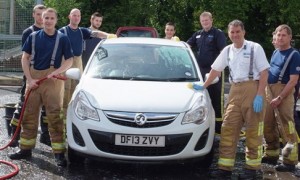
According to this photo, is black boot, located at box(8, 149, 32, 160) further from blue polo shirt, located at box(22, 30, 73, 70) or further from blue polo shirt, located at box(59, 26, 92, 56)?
blue polo shirt, located at box(59, 26, 92, 56)

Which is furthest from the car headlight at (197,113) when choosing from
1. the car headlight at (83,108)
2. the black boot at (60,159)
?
the black boot at (60,159)

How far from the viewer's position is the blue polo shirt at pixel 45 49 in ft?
18.8

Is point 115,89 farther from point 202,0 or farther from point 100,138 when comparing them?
point 202,0

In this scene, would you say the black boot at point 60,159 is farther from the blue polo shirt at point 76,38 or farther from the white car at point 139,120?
the blue polo shirt at point 76,38

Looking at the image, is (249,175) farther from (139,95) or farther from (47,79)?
(47,79)

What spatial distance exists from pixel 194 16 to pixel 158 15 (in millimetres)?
1753

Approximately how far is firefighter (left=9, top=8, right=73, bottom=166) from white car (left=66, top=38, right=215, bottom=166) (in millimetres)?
197

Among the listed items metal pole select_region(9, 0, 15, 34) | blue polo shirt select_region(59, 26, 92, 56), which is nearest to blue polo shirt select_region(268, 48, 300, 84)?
blue polo shirt select_region(59, 26, 92, 56)

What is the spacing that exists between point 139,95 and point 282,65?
1842mm

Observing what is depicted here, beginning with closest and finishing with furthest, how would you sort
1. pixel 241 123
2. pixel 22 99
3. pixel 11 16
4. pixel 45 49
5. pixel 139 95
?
1. pixel 139 95
2. pixel 241 123
3. pixel 45 49
4. pixel 22 99
5. pixel 11 16

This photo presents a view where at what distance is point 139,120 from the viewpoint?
502 centimetres

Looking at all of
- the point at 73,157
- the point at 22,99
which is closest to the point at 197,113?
the point at 73,157

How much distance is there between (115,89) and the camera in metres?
5.45

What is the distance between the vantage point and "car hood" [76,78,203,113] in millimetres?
5118
